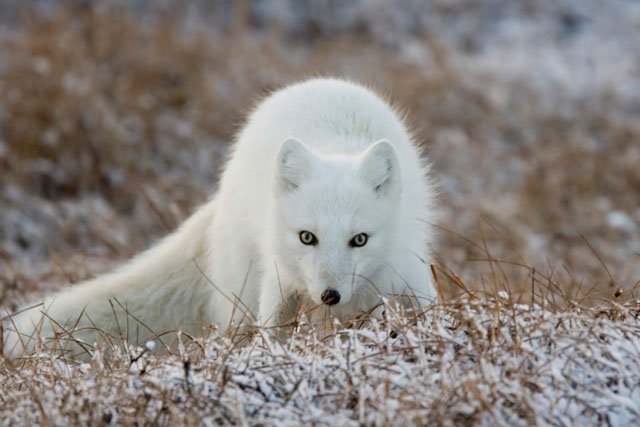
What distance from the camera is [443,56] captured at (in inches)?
627

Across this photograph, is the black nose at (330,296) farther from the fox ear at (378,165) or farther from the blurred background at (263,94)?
the blurred background at (263,94)

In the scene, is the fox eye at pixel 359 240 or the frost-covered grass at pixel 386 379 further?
the fox eye at pixel 359 240

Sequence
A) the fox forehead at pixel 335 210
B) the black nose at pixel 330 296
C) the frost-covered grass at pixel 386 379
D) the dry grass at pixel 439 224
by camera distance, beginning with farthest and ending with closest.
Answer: the fox forehead at pixel 335 210 < the black nose at pixel 330 296 < the dry grass at pixel 439 224 < the frost-covered grass at pixel 386 379

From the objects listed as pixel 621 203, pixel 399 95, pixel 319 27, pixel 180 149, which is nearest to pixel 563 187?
pixel 621 203

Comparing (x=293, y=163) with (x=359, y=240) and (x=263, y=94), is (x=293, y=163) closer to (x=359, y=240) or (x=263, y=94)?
(x=359, y=240)

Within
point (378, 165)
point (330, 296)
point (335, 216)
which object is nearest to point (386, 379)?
point (330, 296)

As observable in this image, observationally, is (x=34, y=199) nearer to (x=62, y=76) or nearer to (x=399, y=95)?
(x=62, y=76)

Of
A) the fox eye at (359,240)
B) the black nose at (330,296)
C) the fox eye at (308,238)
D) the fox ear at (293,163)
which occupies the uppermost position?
the fox ear at (293,163)

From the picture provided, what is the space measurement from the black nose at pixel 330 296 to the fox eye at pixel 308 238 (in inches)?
11.4

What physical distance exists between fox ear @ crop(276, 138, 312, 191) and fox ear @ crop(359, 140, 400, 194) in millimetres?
283

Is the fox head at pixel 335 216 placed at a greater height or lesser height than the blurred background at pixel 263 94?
lesser

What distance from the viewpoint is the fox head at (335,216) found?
446cm

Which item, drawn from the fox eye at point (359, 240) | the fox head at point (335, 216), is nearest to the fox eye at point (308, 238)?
the fox head at point (335, 216)

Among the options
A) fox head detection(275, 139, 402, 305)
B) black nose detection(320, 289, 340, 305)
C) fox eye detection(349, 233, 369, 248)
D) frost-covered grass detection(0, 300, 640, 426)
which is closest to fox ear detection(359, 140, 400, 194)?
fox head detection(275, 139, 402, 305)
